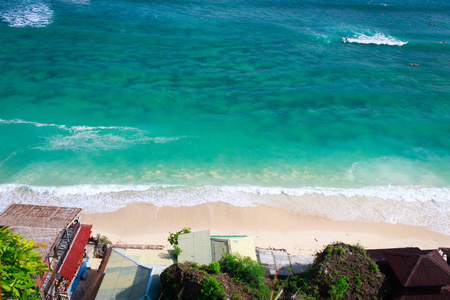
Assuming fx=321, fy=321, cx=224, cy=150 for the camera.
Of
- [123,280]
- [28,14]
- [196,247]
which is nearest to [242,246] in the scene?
[196,247]

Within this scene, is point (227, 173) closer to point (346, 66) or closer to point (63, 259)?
point (63, 259)

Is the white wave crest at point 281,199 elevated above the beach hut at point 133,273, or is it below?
above

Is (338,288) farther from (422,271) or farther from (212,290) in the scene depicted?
(212,290)

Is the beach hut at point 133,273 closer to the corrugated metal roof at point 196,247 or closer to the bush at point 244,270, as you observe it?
the corrugated metal roof at point 196,247

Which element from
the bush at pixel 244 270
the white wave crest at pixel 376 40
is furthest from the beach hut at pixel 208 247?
the white wave crest at pixel 376 40

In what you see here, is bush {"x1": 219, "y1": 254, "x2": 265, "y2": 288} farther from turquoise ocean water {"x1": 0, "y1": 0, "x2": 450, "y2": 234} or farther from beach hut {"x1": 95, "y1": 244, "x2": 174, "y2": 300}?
turquoise ocean water {"x1": 0, "y1": 0, "x2": 450, "y2": 234}

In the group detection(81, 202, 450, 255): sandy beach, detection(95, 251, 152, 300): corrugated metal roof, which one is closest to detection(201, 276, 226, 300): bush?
detection(95, 251, 152, 300): corrugated metal roof
